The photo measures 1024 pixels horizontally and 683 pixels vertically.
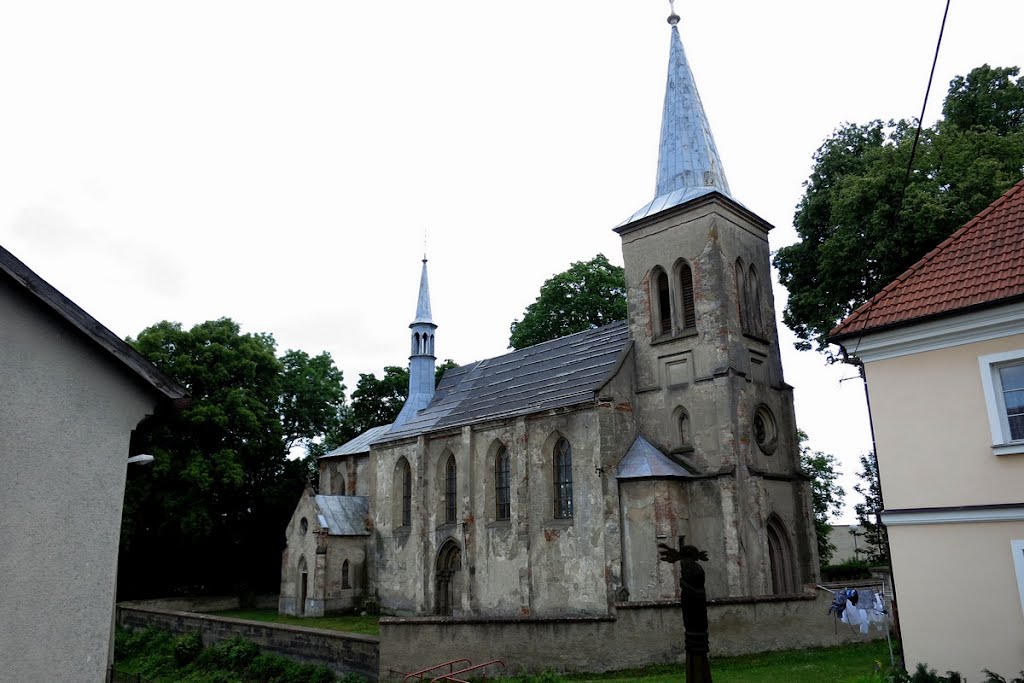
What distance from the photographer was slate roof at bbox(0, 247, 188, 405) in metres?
7.98

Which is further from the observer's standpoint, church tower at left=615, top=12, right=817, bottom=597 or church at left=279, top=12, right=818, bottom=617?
church at left=279, top=12, right=818, bottom=617

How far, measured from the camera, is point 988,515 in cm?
1117

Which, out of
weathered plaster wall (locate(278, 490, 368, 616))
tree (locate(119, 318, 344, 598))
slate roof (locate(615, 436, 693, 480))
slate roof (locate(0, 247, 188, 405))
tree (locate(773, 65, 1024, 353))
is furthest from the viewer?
tree (locate(119, 318, 344, 598))

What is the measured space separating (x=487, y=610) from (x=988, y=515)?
18.0 m

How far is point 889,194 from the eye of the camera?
67.8 ft

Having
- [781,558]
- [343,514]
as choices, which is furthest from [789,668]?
[343,514]

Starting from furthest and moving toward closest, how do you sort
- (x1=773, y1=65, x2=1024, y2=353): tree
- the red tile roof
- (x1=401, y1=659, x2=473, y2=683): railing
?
1. (x1=773, y1=65, x2=1024, y2=353): tree
2. (x1=401, y1=659, x2=473, y2=683): railing
3. the red tile roof

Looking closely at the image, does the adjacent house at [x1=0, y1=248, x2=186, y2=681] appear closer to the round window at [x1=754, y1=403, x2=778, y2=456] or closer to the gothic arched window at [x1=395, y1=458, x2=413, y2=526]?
the round window at [x1=754, y1=403, x2=778, y2=456]

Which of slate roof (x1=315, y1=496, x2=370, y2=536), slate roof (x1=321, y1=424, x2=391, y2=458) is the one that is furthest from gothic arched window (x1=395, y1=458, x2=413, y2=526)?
slate roof (x1=321, y1=424, x2=391, y2=458)

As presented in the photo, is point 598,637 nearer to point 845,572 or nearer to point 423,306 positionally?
point 845,572

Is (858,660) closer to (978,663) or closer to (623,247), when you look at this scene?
(978,663)

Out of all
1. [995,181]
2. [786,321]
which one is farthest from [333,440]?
[995,181]

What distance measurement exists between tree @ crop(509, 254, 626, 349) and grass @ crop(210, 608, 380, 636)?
59.7ft

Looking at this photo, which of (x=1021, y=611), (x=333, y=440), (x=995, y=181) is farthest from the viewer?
(x=333, y=440)
